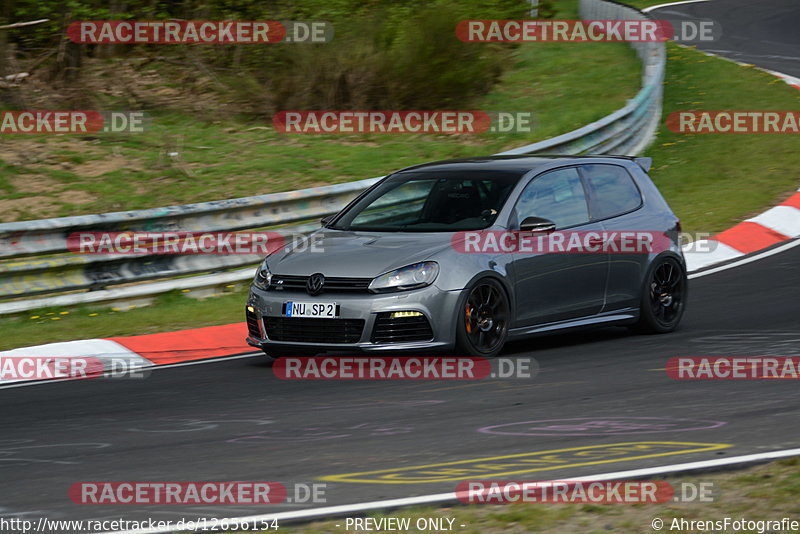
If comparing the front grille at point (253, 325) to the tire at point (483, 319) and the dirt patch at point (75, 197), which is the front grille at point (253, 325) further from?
the dirt patch at point (75, 197)

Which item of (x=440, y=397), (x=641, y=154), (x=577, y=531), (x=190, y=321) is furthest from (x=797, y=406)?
(x=641, y=154)

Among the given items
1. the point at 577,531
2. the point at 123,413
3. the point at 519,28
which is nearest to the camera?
the point at 577,531

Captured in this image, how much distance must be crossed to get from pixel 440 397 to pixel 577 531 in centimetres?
310

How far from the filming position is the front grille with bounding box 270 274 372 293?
8688 millimetres

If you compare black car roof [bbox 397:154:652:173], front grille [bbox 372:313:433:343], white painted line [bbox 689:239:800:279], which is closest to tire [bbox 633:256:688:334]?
black car roof [bbox 397:154:652:173]

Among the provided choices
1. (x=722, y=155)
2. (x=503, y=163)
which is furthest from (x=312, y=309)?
(x=722, y=155)

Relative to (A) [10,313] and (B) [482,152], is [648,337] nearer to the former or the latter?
(A) [10,313]

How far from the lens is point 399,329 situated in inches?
341

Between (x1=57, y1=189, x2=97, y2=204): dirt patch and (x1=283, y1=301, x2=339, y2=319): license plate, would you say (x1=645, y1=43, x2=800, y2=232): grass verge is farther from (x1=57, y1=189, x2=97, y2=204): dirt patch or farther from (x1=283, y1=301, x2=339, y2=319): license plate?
(x1=283, y1=301, x2=339, y2=319): license plate

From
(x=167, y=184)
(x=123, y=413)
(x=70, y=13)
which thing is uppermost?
(x=70, y=13)

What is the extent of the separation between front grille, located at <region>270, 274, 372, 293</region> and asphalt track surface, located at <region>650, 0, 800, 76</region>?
60.5 feet

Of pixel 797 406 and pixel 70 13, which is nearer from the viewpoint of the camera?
pixel 797 406

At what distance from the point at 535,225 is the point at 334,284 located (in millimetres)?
1608

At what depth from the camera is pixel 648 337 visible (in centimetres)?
1028
